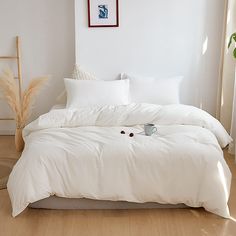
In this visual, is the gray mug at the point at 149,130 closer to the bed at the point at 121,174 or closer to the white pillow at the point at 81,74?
the bed at the point at 121,174

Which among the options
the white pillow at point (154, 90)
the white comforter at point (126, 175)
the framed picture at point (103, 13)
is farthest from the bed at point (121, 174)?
the framed picture at point (103, 13)

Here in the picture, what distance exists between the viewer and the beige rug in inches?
129

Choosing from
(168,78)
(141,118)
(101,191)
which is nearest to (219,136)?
(141,118)

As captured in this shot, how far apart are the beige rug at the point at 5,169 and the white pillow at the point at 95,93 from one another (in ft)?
2.71

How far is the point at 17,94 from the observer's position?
13.6 ft

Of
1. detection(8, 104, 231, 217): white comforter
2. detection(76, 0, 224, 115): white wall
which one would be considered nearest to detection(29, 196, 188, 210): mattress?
detection(8, 104, 231, 217): white comforter

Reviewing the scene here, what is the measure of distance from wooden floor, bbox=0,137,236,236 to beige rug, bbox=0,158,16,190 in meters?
0.49

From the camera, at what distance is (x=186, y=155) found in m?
2.63

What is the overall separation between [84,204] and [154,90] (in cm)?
175

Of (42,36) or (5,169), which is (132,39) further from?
(5,169)

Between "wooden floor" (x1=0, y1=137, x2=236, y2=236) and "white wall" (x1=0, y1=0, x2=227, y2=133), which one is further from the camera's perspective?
"white wall" (x1=0, y1=0, x2=227, y2=133)

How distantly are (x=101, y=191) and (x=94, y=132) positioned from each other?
0.64m

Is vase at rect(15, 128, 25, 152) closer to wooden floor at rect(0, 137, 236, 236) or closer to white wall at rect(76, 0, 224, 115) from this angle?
white wall at rect(76, 0, 224, 115)

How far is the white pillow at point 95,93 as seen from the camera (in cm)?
387
